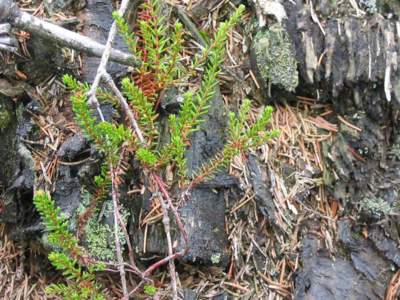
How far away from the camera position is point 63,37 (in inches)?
96.8

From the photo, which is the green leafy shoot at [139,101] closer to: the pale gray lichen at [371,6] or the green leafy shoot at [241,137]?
the green leafy shoot at [241,137]

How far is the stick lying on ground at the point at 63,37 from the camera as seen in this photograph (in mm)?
2408

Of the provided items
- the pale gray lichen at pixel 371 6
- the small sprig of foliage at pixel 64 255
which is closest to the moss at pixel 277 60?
the pale gray lichen at pixel 371 6

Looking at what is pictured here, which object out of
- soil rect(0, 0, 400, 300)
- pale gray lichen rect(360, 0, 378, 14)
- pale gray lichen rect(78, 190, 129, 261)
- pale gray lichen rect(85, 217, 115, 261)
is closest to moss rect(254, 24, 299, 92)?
soil rect(0, 0, 400, 300)

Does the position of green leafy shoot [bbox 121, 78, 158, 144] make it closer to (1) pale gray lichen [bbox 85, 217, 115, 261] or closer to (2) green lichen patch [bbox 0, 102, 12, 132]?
(1) pale gray lichen [bbox 85, 217, 115, 261]

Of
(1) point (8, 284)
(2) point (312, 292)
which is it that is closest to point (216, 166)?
(2) point (312, 292)

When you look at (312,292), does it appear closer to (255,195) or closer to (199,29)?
(255,195)

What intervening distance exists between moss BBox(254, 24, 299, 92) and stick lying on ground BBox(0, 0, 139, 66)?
728 mm

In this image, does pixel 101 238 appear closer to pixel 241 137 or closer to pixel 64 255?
pixel 64 255

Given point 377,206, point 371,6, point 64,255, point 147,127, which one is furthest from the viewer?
point 371,6

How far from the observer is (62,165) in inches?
101

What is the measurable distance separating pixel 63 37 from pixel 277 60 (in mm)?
1128

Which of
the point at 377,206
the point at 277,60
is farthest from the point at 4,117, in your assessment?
the point at 377,206

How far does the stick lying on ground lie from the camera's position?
2408mm
